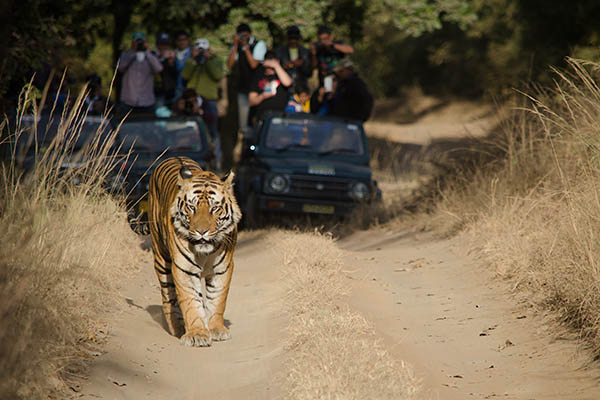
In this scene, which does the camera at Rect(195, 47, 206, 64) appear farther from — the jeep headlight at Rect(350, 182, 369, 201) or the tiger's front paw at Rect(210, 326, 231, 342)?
the tiger's front paw at Rect(210, 326, 231, 342)

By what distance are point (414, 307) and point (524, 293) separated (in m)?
0.93

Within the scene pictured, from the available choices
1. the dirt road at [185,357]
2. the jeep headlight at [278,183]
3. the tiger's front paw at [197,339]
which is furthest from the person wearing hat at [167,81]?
the tiger's front paw at [197,339]

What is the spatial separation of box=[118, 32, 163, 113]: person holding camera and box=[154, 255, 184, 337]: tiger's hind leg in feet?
21.5

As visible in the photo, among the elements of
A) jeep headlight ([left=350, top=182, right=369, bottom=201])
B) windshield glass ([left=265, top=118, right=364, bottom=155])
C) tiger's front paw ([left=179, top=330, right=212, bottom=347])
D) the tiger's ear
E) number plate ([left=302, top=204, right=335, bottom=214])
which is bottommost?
number plate ([left=302, top=204, right=335, bottom=214])

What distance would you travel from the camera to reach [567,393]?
5.30 metres

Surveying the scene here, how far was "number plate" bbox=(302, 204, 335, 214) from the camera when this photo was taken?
12.2m

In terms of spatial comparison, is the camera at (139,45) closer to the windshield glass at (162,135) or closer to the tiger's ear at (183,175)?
the windshield glass at (162,135)

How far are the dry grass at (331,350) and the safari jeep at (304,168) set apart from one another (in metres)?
3.89

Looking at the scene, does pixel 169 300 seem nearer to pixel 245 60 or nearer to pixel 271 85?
pixel 271 85

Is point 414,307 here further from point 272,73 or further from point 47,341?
point 272,73

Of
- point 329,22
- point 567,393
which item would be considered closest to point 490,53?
point 329,22

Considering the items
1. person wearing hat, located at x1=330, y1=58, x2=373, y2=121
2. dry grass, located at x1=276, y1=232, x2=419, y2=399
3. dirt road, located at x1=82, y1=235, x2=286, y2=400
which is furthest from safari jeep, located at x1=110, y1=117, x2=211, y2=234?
dry grass, located at x1=276, y1=232, x2=419, y2=399

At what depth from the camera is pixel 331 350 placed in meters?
5.56

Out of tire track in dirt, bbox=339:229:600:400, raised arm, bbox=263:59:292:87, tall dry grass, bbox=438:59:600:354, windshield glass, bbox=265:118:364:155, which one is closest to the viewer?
tire track in dirt, bbox=339:229:600:400
